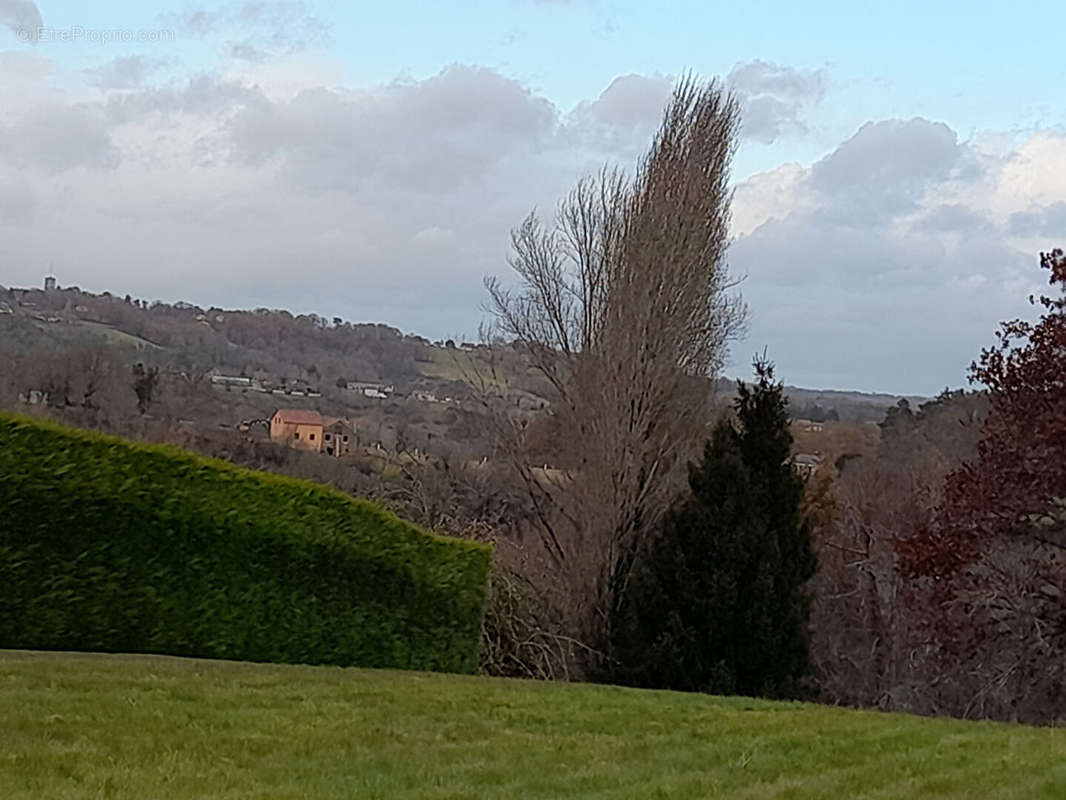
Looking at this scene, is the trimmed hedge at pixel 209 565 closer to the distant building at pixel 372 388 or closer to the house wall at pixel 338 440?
the house wall at pixel 338 440

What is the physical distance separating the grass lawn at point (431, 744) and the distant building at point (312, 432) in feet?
57.3

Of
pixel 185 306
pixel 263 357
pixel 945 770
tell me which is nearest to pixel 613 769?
pixel 945 770

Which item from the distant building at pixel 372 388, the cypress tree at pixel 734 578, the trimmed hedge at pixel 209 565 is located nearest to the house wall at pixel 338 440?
the distant building at pixel 372 388

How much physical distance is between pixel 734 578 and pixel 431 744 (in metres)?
6.47

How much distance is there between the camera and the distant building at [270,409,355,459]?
87.8ft

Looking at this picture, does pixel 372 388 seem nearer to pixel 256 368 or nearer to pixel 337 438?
pixel 256 368

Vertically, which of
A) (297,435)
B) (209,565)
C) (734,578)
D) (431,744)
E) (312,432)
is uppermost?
(312,432)

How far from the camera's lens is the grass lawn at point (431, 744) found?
5.24 m

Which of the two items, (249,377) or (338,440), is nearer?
(338,440)

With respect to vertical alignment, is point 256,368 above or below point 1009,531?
above

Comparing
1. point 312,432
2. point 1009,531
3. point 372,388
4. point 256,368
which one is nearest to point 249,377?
point 256,368

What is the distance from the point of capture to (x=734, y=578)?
12.4m

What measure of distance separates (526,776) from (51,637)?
5710 millimetres

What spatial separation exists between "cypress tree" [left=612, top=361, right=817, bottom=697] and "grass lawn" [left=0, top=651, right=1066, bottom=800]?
3.06 metres
